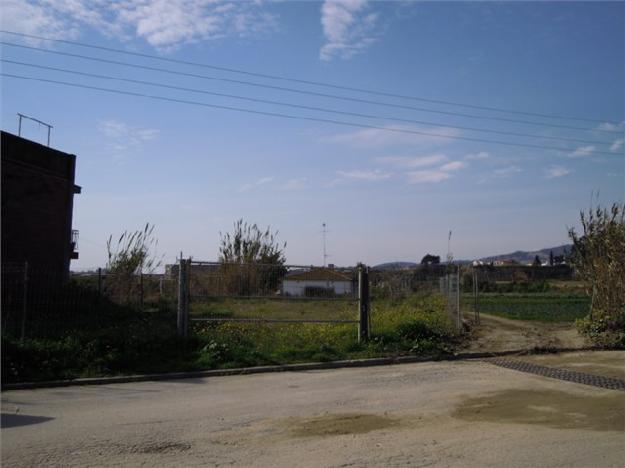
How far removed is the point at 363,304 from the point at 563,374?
4597 millimetres

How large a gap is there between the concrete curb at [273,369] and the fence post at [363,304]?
125 centimetres

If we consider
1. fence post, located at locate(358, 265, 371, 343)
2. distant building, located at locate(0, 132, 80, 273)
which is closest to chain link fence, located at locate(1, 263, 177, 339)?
distant building, located at locate(0, 132, 80, 273)

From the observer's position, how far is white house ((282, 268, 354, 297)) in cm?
→ 1389

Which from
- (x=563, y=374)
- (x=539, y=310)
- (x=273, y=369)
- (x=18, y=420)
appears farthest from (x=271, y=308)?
(x=539, y=310)

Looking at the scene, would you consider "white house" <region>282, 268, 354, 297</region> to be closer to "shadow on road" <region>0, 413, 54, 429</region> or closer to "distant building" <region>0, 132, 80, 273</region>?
"shadow on road" <region>0, 413, 54, 429</region>

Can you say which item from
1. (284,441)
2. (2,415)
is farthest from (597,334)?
(2,415)

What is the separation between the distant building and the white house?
13428 mm

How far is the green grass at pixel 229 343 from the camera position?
36.5ft

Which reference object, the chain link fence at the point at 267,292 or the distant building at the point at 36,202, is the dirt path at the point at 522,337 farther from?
the distant building at the point at 36,202

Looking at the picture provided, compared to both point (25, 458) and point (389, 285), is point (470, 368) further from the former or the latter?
point (25, 458)

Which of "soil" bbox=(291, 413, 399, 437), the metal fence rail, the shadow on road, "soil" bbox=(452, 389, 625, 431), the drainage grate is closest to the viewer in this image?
"soil" bbox=(291, 413, 399, 437)

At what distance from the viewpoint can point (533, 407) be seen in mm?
7980

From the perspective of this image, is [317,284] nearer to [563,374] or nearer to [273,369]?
[273,369]

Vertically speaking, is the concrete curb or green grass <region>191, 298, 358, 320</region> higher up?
green grass <region>191, 298, 358, 320</region>
